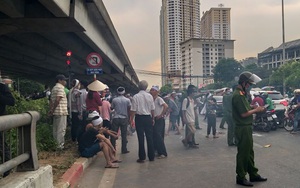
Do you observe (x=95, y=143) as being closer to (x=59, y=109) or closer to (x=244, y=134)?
(x=59, y=109)

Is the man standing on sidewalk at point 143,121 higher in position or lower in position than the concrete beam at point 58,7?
lower

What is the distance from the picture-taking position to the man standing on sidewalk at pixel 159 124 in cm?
844

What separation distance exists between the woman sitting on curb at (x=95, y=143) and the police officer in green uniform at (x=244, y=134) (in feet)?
9.14

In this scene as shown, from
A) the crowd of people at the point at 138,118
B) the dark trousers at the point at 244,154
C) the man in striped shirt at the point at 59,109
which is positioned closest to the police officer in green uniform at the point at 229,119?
the crowd of people at the point at 138,118

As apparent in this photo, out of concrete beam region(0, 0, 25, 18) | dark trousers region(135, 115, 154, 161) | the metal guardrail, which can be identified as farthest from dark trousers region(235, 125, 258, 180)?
concrete beam region(0, 0, 25, 18)

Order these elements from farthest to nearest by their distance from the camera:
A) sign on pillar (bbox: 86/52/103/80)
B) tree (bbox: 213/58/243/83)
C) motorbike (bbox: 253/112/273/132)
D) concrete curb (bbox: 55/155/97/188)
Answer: tree (bbox: 213/58/243/83), motorbike (bbox: 253/112/273/132), sign on pillar (bbox: 86/52/103/80), concrete curb (bbox: 55/155/97/188)

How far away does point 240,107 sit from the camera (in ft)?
18.8

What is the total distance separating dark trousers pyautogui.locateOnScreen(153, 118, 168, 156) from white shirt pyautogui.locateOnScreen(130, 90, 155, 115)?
2.46ft

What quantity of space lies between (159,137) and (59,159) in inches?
97.0

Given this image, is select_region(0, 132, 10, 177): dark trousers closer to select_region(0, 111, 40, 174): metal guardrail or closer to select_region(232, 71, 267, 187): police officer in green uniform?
select_region(0, 111, 40, 174): metal guardrail

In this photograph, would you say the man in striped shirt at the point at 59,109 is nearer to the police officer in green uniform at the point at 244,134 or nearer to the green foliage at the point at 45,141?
the green foliage at the point at 45,141

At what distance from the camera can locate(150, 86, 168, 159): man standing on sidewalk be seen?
8.44m

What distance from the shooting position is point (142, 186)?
5.76 metres

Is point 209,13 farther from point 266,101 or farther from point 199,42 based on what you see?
point 266,101
